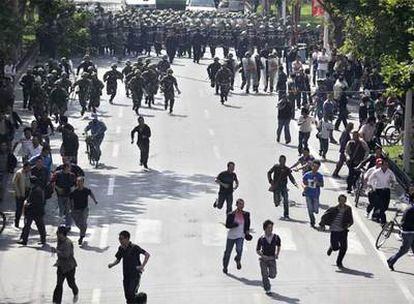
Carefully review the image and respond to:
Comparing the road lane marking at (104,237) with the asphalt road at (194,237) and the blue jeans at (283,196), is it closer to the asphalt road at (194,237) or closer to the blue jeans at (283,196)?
the asphalt road at (194,237)

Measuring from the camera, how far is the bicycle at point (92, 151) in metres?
35.4

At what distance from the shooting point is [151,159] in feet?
123

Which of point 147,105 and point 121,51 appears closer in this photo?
point 147,105

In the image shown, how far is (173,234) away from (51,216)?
3.17 m

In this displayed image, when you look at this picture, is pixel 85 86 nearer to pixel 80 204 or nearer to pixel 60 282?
pixel 80 204

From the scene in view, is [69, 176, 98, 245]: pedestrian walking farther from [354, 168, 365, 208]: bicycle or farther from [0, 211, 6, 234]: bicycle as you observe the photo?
[354, 168, 365, 208]: bicycle

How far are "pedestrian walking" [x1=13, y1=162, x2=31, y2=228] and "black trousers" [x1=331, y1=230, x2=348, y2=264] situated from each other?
21.9 feet

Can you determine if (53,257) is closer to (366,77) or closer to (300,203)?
(300,203)

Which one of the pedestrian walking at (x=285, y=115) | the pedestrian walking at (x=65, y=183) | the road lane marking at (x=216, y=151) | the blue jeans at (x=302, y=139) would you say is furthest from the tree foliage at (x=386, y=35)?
the pedestrian walking at (x=65, y=183)

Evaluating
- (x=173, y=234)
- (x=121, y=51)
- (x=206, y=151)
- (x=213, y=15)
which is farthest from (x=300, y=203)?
(x=213, y=15)

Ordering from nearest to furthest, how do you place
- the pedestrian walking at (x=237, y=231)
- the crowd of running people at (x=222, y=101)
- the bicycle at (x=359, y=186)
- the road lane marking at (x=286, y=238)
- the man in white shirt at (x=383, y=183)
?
the pedestrian walking at (x=237, y=231)
the crowd of running people at (x=222, y=101)
the road lane marking at (x=286, y=238)
the man in white shirt at (x=383, y=183)
the bicycle at (x=359, y=186)

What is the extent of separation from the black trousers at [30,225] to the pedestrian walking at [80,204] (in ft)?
2.10

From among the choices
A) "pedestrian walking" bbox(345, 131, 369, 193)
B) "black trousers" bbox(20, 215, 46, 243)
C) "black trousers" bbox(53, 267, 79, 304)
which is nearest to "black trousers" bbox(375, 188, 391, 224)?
"pedestrian walking" bbox(345, 131, 369, 193)

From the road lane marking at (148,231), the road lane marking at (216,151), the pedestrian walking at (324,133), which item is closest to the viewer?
the road lane marking at (148,231)
